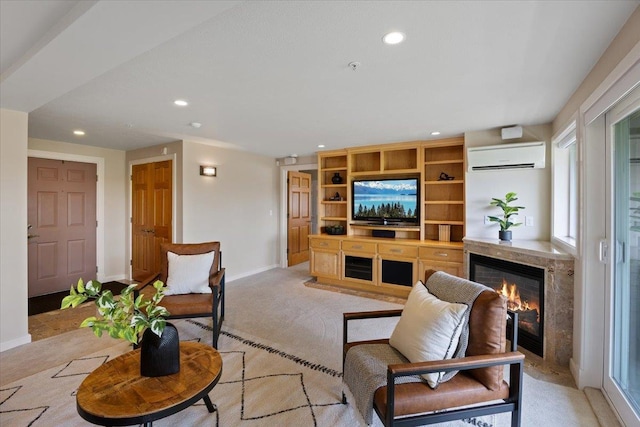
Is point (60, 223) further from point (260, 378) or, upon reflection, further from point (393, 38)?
point (393, 38)

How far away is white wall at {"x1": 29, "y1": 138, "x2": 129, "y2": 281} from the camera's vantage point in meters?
5.08

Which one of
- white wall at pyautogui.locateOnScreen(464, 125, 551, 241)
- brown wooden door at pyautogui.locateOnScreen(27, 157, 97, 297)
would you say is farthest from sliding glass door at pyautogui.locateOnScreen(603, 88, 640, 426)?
brown wooden door at pyautogui.locateOnScreen(27, 157, 97, 297)

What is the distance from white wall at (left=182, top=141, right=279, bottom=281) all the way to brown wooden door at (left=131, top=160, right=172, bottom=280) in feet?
1.28

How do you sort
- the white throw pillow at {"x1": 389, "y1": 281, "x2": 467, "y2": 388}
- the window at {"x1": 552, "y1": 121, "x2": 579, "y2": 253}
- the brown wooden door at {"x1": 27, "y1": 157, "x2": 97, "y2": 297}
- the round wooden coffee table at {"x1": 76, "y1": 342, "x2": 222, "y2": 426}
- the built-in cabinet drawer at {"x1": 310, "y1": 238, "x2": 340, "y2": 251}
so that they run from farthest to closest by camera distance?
the built-in cabinet drawer at {"x1": 310, "y1": 238, "x2": 340, "y2": 251} < the brown wooden door at {"x1": 27, "y1": 157, "x2": 97, "y2": 297} < the window at {"x1": 552, "y1": 121, "x2": 579, "y2": 253} < the white throw pillow at {"x1": 389, "y1": 281, "x2": 467, "y2": 388} < the round wooden coffee table at {"x1": 76, "y1": 342, "x2": 222, "y2": 426}

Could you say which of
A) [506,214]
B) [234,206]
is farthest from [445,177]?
[234,206]

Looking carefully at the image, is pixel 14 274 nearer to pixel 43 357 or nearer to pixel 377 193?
pixel 43 357

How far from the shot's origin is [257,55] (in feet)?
6.24

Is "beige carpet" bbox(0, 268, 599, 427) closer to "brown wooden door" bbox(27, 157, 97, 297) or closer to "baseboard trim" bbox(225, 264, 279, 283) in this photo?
"baseboard trim" bbox(225, 264, 279, 283)

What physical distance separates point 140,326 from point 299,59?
1831 mm

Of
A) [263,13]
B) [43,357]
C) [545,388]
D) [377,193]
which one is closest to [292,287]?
[377,193]

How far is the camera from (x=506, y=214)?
11.4ft

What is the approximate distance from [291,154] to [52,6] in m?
4.30

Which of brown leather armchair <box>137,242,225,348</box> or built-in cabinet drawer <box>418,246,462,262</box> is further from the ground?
built-in cabinet drawer <box>418,246,462,262</box>

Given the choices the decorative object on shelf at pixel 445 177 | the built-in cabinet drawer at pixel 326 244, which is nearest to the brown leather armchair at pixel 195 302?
the built-in cabinet drawer at pixel 326 244
